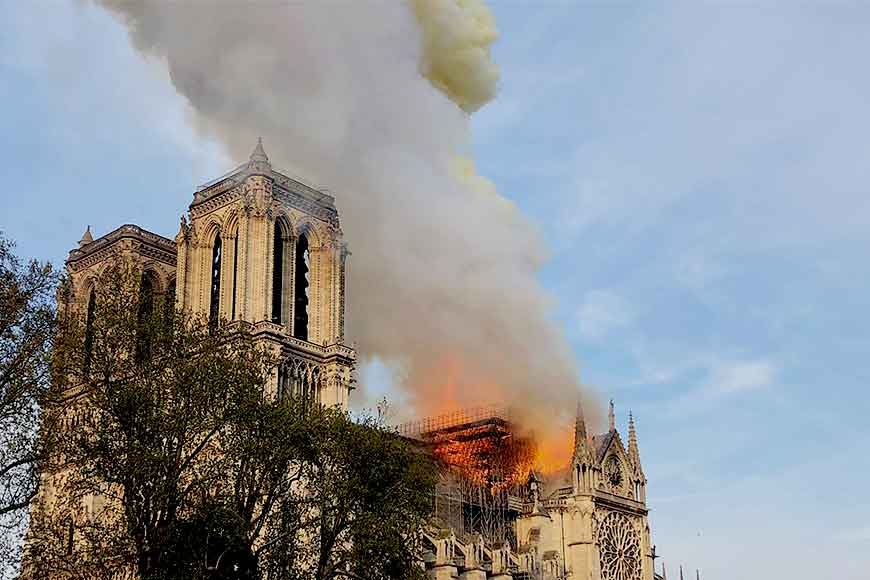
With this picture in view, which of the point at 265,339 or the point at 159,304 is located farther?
the point at 265,339

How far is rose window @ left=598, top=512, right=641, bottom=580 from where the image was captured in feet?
246

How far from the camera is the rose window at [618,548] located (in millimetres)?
74875

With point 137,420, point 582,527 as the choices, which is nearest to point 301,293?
point 582,527

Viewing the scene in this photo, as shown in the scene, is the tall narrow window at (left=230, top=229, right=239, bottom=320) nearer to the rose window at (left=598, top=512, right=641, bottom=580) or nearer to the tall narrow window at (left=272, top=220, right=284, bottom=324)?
the tall narrow window at (left=272, top=220, right=284, bottom=324)

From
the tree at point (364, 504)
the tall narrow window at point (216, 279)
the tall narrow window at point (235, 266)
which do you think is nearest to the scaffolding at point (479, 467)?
the tall narrow window at point (235, 266)

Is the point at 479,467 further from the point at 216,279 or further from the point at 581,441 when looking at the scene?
the point at 216,279

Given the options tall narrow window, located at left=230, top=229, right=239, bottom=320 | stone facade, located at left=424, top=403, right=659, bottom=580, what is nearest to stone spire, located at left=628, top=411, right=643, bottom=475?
stone facade, located at left=424, top=403, right=659, bottom=580

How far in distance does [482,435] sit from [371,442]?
33173 millimetres

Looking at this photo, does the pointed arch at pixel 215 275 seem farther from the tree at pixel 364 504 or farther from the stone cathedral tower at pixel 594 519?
the tree at pixel 364 504

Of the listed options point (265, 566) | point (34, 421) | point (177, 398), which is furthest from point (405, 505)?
point (34, 421)

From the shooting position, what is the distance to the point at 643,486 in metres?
80.4

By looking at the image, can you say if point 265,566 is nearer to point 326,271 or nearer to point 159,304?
point 159,304

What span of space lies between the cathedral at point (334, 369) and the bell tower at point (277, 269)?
8cm

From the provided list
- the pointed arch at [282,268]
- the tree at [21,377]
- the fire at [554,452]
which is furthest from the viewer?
the fire at [554,452]
